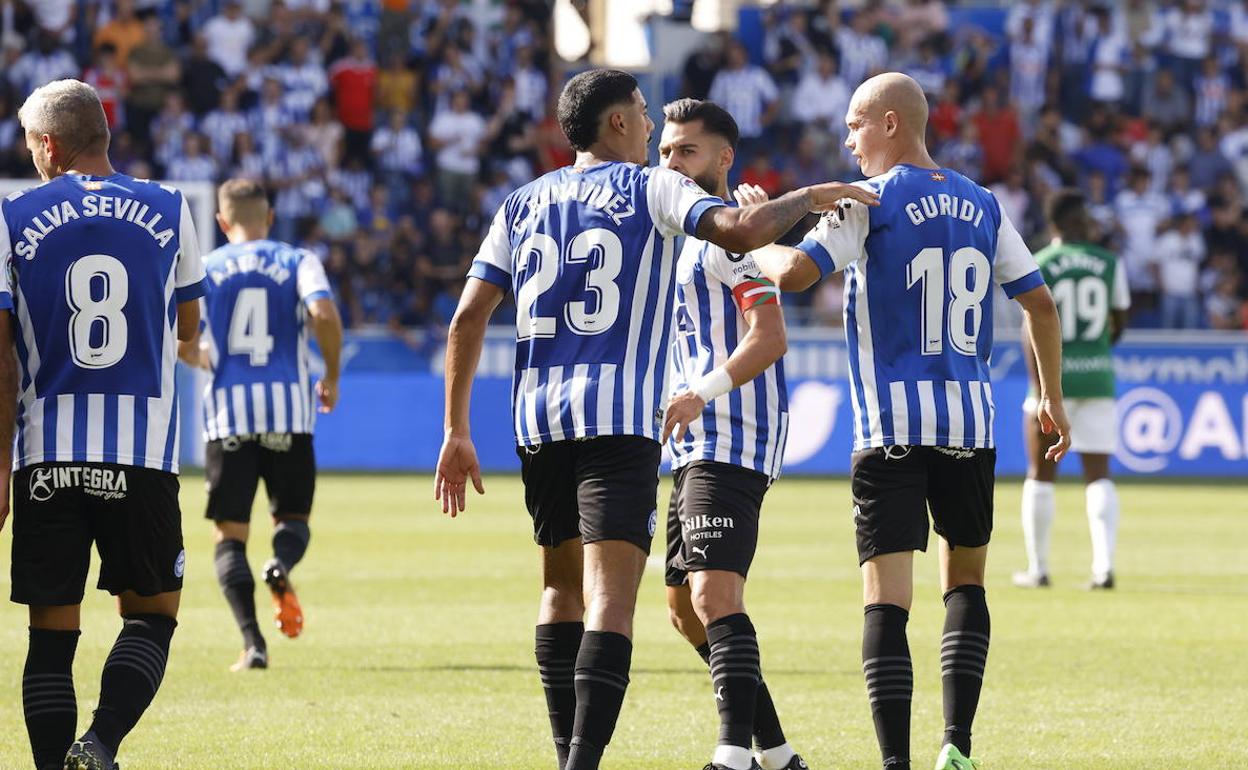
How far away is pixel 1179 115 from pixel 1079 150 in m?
1.70

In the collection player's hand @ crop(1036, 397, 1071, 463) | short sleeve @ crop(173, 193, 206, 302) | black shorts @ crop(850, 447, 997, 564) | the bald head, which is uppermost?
the bald head

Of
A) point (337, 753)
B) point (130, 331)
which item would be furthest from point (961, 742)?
point (130, 331)

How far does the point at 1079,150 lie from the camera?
28.1 meters

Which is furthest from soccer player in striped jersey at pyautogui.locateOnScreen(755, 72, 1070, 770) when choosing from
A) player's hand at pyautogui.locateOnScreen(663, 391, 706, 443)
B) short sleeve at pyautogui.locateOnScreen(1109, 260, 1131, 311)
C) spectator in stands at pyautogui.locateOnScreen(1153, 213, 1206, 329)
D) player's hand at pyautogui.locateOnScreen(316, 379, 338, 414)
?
spectator in stands at pyautogui.locateOnScreen(1153, 213, 1206, 329)

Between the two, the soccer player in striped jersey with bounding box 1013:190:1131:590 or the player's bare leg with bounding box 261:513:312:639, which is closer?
the player's bare leg with bounding box 261:513:312:639

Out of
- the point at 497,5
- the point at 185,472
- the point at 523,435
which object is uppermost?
the point at 497,5

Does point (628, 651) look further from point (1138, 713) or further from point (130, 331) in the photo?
point (1138, 713)

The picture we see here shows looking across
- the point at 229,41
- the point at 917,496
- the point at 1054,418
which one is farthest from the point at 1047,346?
the point at 229,41

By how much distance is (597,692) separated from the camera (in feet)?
17.6

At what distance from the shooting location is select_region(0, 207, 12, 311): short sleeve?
18.1ft

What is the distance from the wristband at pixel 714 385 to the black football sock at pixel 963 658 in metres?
1.13

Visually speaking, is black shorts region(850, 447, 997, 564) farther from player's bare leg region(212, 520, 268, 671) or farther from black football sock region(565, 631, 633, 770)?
player's bare leg region(212, 520, 268, 671)

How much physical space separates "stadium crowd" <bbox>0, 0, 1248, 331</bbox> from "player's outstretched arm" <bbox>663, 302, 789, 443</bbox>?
17798mm

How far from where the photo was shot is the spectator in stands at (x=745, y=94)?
27.0 m
